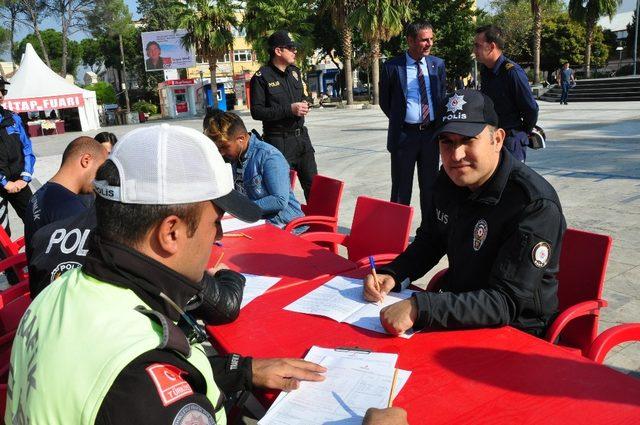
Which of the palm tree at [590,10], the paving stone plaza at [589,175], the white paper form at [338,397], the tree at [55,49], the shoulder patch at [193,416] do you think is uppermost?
the tree at [55,49]

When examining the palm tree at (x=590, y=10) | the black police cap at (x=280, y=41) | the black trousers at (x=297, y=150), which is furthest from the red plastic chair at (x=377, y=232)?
the palm tree at (x=590, y=10)

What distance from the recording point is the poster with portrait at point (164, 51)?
43844 millimetres

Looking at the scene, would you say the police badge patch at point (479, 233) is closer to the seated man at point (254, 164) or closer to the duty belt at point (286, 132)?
the seated man at point (254, 164)

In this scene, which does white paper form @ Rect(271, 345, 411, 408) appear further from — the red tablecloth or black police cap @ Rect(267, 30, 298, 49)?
black police cap @ Rect(267, 30, 298, 49)

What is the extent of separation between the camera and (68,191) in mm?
2775

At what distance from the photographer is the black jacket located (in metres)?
1.77

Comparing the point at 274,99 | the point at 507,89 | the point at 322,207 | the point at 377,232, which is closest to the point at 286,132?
the point at 274,99

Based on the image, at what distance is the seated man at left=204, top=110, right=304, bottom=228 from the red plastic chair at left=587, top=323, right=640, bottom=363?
92.1 inches

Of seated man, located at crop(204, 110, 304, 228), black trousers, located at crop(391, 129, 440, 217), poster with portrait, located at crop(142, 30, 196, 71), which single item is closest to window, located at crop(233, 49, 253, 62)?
poster with portrait, located at crop(142, 30, 196, 71)

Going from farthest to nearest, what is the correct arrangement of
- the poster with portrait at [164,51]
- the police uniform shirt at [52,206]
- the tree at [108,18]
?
the tree at [108,18]
the poster with portrait at [164,51]
the police uniform shirt at [52,206]

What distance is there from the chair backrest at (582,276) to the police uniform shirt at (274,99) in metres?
3.26

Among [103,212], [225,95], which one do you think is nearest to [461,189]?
[103,212]

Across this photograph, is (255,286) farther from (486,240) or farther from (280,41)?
(280,41)

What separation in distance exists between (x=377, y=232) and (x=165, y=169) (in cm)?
223
